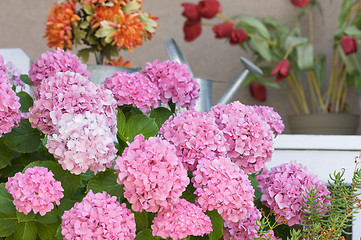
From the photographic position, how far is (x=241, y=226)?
1.89 feet

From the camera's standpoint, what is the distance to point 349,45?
1.43m

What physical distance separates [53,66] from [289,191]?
36cm

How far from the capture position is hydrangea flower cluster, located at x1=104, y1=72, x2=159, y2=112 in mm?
639

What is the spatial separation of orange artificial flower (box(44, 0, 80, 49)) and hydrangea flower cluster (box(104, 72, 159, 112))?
1.07 feet

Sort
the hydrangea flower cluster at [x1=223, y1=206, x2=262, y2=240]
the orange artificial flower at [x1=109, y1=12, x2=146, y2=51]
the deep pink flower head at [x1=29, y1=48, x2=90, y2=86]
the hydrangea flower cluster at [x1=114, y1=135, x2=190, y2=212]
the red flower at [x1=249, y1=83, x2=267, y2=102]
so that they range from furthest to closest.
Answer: the red flower at [x1=249, y1=83, x2=267, y2=102], the orange artificial flower at [x1=109, y1=12, x2=146, y2=51], the deep pink flower head at [x1=29, y1=48, x2=90, y2=86], the hydrangea flower cluster at [x1=223, y1=206, x2=262, y2=240], the hydrangea flower cluster at [x1=114, y1=135, x2=190, y2=212]

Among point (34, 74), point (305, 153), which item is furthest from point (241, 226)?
point (305, 153)

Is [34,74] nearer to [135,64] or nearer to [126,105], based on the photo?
[126,105]

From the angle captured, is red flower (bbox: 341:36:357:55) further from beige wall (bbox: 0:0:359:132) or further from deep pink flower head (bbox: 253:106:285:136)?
deep pink flower head (bbox: 253:106:285:136)

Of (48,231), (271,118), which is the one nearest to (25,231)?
(48,231)

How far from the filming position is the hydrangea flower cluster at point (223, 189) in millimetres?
493

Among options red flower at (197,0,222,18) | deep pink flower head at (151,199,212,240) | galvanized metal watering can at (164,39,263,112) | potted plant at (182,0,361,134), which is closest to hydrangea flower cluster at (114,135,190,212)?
deep pink flower head at (151,199,212,240)

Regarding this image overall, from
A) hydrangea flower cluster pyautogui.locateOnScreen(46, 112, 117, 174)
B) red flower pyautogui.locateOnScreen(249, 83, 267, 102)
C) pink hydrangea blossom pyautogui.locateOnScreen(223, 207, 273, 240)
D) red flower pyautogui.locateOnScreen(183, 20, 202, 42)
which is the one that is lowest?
red flower pyautogui.locateOnScreen(249, 83, 267, 102)

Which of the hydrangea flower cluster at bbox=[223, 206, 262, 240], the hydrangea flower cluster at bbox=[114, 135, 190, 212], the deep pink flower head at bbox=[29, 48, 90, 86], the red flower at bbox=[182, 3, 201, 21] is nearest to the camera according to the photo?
the hydrangea flower cluster at bbox=[114, 135, 190, 212]

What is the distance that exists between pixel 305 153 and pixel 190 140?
576 mm
